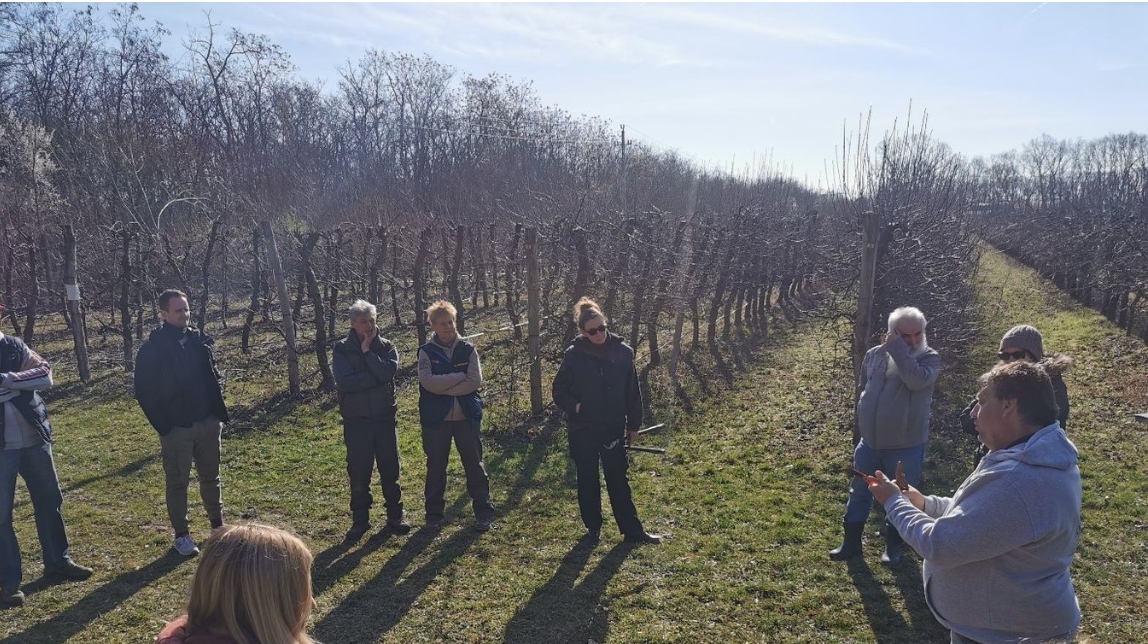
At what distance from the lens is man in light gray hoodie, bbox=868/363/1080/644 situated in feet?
6.94

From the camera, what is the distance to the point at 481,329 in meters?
15.1

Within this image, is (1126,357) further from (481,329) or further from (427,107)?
(427,107)

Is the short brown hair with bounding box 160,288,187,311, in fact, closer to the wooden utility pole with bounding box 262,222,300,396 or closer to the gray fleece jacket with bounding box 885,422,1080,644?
the wooden utility pole with bounding box 262,222,300,396

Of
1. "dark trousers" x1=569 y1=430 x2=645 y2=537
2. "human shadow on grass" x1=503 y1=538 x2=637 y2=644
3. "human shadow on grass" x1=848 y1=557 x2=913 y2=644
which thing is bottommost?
"human shadow on grass" x1=503 y1=538 x2=637 y2=644

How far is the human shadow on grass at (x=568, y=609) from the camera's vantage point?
13.5ft

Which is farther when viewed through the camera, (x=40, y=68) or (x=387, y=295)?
(x=40, y=68)

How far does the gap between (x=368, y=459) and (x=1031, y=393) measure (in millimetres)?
4406

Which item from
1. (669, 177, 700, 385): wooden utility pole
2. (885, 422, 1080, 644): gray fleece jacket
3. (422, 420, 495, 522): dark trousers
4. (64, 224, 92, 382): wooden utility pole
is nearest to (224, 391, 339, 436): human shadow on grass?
(64, 224, 92, 382): wooden utility pole

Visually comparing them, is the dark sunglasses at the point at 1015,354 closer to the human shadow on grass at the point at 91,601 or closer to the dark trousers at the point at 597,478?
the dark trousers at the point at 597,478

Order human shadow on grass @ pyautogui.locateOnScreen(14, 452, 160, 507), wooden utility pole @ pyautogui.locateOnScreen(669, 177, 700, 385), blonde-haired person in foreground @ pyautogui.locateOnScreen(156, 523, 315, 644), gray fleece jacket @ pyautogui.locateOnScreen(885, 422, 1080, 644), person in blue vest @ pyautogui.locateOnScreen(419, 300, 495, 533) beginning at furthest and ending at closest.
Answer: wooden utility pole @ pyautogui.locateOnScreen(669, 177, 700, 385) < human shadow on grass @ pyautogui.locateOnScreen(14, 452, 160, 507) < person in blue vest @ pyautogui.locateOnScreen(419, 300, 495, 533) < gray fleece jacket @ pyautogui.locateOnScreen(885, 422, 1080, 644) < blonde-haired person in foreground @ pyautogui.locateOnScreen(156, 523, 315, 644)

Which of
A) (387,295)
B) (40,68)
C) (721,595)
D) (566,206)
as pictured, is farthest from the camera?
(40,68)

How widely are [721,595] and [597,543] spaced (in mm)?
1092

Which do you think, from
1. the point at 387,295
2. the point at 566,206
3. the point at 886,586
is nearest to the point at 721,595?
the point at 886,586

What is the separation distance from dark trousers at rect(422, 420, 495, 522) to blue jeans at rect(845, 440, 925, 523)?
2691 millimetres
